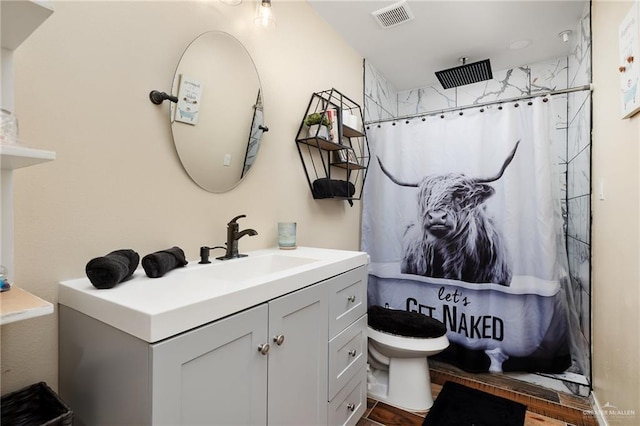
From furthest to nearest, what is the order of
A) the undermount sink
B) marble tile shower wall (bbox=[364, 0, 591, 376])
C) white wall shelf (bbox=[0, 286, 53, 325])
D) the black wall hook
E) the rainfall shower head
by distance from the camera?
the rainfall shower head, marble tile shower wall (bbox=[364, 0, 591, 376]), the undermount sink, the black wall hook, white wall shelf (bbox=[0, 286, 53, 325])

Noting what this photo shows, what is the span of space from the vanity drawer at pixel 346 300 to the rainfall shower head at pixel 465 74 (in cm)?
201

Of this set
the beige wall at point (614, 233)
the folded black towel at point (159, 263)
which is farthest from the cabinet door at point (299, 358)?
the beige wall at point (614, 233)

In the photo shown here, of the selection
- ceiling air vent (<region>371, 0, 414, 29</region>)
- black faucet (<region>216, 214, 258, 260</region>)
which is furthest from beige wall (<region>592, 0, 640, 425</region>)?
black faucet (<region>216, 214, 258, 260</region>)

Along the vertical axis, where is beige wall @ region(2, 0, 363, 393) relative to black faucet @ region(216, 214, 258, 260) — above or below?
above

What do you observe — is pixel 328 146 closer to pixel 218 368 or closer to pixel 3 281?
pixel 218 368

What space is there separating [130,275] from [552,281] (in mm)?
2267

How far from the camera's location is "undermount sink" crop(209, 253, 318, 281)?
1.28m

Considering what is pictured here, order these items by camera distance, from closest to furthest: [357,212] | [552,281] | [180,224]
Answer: [180,224] < [552,281] < [357,212]

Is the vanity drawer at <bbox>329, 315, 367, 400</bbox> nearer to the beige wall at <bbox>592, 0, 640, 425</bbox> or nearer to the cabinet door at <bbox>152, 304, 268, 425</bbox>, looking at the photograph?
the cabinet door at <bbox>152, 304, 268, 425</bbox>

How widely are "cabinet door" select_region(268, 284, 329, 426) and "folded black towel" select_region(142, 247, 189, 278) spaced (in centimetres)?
39

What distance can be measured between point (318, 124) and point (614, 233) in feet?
5.19

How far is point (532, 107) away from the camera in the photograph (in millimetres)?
1974

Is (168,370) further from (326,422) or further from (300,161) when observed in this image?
(300,161)

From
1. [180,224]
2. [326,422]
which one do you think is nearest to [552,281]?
[326,422]
